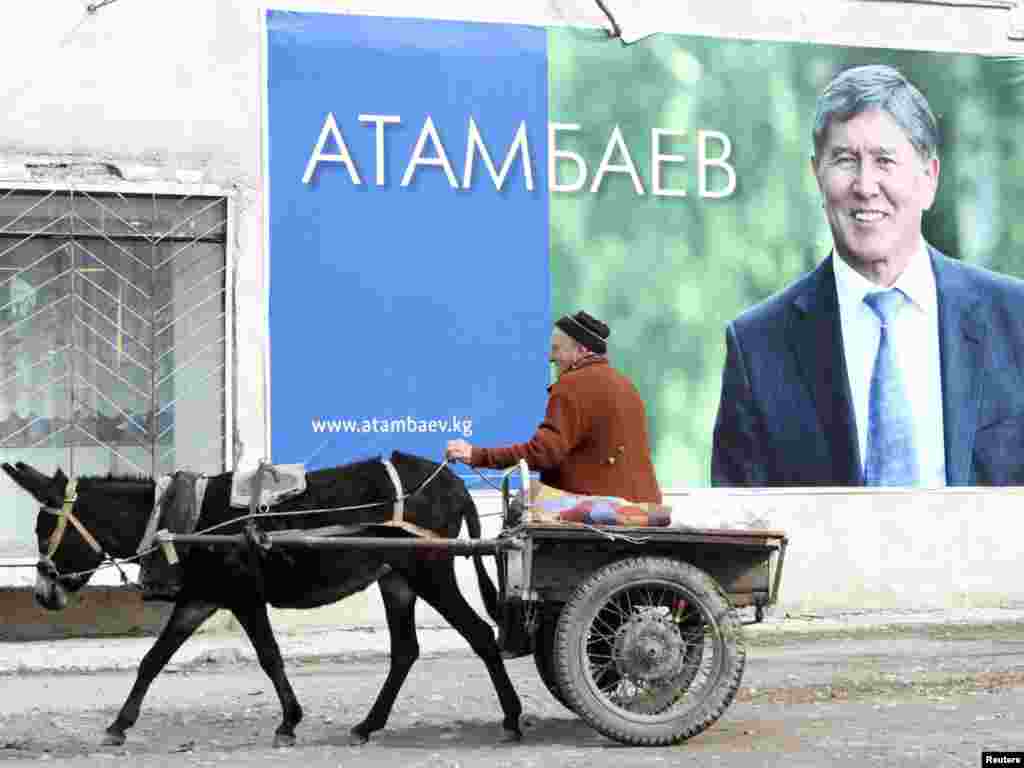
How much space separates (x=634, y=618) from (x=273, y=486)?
194 centimetres

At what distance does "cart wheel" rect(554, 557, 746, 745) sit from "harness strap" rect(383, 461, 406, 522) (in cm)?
106

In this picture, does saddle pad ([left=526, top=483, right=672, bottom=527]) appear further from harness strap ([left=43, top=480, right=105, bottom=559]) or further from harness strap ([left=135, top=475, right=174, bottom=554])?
harness strap ([left=43, top=480, right=105, bottom=559])

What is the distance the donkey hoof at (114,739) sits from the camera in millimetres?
9078

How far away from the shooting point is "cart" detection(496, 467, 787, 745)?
8789 mm

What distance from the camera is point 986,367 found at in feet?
53.0

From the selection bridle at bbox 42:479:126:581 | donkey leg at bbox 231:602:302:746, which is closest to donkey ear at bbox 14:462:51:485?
bridle at bbox 42:479:126:581

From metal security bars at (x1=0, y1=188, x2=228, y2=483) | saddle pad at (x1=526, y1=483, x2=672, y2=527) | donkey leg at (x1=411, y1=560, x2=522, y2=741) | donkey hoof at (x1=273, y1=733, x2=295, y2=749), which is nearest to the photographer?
Result: saddle pad at (x1=526, y1=483, x2=672, y2=527)

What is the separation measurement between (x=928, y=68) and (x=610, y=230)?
11.1 feet

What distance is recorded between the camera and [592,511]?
8.98 meters

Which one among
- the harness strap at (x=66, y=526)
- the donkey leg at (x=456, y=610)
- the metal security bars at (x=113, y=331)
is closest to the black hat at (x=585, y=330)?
the donkey leg at (x=456, y=610)

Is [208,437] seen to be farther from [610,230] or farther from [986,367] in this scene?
[986,367]

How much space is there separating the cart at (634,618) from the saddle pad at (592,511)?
8cm

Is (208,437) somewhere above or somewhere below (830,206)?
below

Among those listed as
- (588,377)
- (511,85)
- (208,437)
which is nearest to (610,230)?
(511,85)
